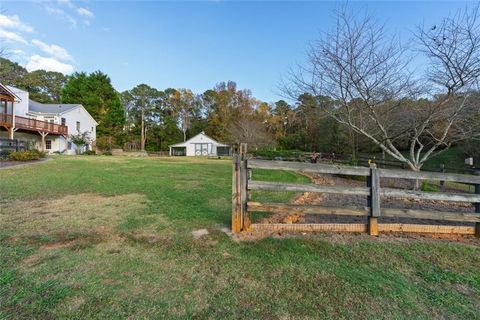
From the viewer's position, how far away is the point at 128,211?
497 cm

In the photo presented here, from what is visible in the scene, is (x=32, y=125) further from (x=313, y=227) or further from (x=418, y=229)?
(x=418, y=229)

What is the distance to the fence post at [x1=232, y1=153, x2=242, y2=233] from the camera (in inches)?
147

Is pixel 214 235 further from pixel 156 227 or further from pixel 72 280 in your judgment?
pixel 72 280

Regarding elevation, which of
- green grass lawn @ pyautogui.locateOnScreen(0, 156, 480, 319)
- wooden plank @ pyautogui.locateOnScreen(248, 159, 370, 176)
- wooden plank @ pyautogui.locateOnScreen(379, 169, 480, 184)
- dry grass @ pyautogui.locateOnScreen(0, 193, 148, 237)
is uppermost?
wooden plank @ pyautogui.locateOnScreen(248, 159, 370, 176)

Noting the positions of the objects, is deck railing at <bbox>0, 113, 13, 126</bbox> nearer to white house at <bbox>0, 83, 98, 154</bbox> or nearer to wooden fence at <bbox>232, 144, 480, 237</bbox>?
white house at <bbox>0, 83, 98, 154</bbox>

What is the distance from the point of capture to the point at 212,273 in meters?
2.65

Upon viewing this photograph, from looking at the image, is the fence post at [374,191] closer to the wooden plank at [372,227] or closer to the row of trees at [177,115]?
the wooden plank at [372,227]

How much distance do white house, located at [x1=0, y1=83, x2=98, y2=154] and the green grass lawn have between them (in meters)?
23.4

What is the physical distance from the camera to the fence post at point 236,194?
373 cm

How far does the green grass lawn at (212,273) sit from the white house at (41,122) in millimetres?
23447

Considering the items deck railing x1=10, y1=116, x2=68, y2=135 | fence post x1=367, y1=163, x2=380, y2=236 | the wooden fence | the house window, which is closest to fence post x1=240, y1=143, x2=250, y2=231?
the wooden fence

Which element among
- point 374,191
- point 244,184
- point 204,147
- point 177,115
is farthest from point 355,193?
point 177,115

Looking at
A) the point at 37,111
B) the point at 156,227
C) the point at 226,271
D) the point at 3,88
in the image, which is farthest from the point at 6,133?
the point at 226,271

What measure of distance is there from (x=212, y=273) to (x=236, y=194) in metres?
1.33
